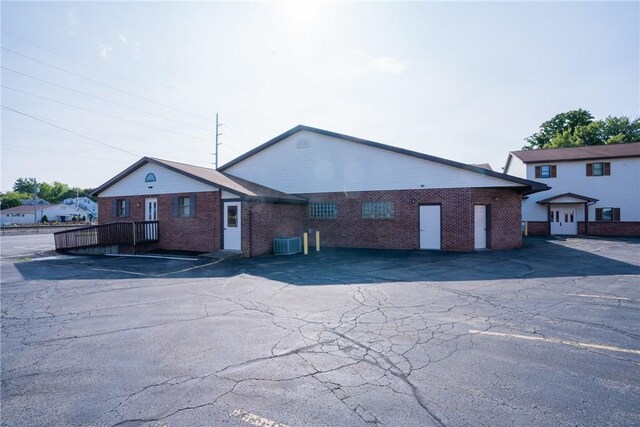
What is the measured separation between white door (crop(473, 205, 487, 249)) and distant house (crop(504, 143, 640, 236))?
13671mm

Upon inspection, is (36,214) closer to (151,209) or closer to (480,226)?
(151,209)

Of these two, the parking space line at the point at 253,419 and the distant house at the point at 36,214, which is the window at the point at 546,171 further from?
the distant house at the point at 36,214

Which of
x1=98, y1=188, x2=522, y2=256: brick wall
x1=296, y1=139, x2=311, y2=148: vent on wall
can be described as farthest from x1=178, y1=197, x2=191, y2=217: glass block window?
x1=296, y1=139, x2=311, y2=148: vent on wall

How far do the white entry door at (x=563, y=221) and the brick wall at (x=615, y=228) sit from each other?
1194 mm

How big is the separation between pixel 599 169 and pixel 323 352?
33.4 meters

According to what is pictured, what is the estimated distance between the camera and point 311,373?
4.20 meters

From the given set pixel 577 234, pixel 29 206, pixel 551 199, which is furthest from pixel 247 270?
pixel 29 206

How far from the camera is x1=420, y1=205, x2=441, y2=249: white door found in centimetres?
1716

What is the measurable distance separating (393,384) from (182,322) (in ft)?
13.8

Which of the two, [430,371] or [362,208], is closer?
[430,371]

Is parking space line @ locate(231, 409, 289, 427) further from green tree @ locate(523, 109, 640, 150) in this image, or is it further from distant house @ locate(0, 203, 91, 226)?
distant house @ locate(0, 203, 91, 226)

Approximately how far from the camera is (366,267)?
40.7 feet

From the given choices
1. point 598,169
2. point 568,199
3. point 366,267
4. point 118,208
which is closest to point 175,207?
point 118,208

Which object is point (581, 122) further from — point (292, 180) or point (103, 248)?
point (103, 248)
